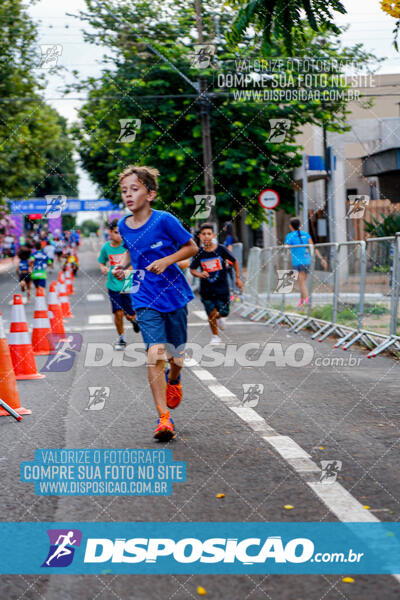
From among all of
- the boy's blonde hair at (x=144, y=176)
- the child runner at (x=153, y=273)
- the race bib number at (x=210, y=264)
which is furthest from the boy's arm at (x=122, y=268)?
the race bib number at (x=210, y=264)

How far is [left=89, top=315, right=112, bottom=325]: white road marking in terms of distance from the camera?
1730 centimetres

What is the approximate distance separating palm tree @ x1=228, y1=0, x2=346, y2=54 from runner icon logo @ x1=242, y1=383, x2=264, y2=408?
290 cm

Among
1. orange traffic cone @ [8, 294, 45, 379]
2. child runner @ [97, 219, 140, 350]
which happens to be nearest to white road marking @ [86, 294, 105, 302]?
child runner @ [97, 219, 140, 350]

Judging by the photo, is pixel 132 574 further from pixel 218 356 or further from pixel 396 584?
pixel 218 356

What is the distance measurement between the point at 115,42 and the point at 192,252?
21.1 metres

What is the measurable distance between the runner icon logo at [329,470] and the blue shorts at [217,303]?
723 cm

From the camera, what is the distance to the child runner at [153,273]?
598 centimetres

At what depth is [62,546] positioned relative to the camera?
3.82 meters

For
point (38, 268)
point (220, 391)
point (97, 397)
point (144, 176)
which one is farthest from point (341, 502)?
point (38, 268)

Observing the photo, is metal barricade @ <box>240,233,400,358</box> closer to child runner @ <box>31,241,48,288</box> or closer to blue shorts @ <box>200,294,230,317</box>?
blue shorts @ <box>200,294,230,317</box>

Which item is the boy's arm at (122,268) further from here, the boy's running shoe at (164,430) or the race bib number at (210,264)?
the race bib number at (210,264)

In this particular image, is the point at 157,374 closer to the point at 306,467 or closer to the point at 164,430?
the point at 164,430

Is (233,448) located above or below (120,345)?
above

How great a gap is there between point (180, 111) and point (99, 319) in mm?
9831
